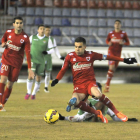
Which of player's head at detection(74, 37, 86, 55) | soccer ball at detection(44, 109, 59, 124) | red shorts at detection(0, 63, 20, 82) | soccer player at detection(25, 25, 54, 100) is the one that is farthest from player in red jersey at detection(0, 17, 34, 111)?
soccer player at detection(25, 25, 54, 100)

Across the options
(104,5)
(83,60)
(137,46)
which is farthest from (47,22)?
(83,60)

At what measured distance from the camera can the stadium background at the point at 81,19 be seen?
18.5 m

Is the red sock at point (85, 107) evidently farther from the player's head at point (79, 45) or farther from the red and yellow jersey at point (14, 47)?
the red and yellow jersey at point (14, 47)

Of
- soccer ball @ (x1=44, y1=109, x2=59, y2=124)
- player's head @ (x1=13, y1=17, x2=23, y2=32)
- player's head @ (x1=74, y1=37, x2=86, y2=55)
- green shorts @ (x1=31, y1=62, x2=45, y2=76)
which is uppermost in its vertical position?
player's head @ (x1=13, y1=17, x2=23, y2=32)

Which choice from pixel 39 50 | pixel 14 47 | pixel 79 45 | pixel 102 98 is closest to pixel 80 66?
pixel 79 45

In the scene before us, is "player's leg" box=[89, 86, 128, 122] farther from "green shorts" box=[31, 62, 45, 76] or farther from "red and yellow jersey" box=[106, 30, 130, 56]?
"red and yellow jersey" box=[106, 30, 130, 56]

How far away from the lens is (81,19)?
20.2 m

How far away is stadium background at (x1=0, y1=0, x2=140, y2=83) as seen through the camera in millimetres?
18516

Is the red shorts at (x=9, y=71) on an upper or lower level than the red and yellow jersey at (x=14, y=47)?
lower

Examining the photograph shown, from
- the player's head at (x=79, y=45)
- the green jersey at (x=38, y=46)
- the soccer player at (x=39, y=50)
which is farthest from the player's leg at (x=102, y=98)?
the green jersey at (x=38, y=46)

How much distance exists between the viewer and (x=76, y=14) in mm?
20547

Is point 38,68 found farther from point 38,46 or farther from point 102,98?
point 102,98

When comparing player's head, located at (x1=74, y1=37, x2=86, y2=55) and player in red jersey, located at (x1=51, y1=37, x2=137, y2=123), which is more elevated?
player's head, located at (x1=74, y1=37, x2=86, y2=55)

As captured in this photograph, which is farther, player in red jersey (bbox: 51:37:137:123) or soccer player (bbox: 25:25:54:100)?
soccer player (bbox: 25:25:54:100)
